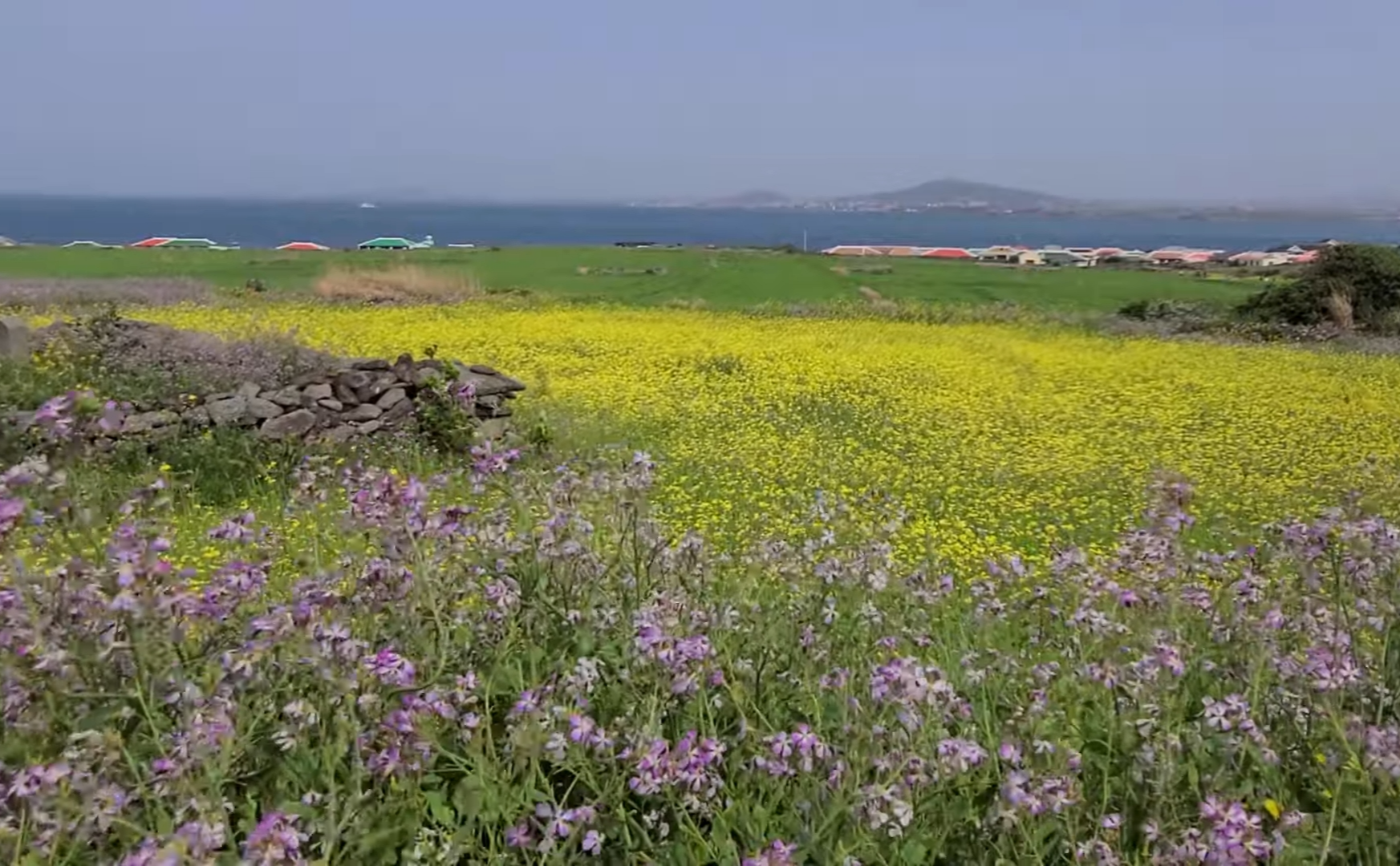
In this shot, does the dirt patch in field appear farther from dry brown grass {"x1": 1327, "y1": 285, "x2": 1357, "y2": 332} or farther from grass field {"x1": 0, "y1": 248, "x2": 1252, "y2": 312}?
dry brown grass {"x1": 1327, "y1": 285, "x2": 1357, "y2": 332}

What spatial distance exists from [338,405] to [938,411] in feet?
23.2

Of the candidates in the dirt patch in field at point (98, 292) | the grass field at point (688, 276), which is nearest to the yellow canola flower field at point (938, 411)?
the dirt patch in field at point (98, 292)

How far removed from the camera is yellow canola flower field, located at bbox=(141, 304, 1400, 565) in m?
9.52

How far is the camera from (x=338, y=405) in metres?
11.3

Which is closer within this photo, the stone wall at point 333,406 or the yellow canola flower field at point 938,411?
the yellow canola flower field at point 938,411

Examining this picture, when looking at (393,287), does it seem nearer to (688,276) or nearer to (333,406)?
(688,276)

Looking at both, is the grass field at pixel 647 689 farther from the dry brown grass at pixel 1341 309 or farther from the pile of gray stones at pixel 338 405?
the dry brown grass at pixel 1341 309

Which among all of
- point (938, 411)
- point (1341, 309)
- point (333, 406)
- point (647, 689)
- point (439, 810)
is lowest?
point (938, 411)

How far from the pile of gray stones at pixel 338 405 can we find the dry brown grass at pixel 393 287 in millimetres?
13300

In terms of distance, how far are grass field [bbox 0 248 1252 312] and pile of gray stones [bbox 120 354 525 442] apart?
608 inches

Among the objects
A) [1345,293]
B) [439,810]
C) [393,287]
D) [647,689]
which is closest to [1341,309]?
[1345,293]

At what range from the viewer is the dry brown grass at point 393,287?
2525cm

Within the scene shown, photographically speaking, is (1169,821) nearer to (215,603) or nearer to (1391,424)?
(215,603)

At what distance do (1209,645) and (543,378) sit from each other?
1240cm
